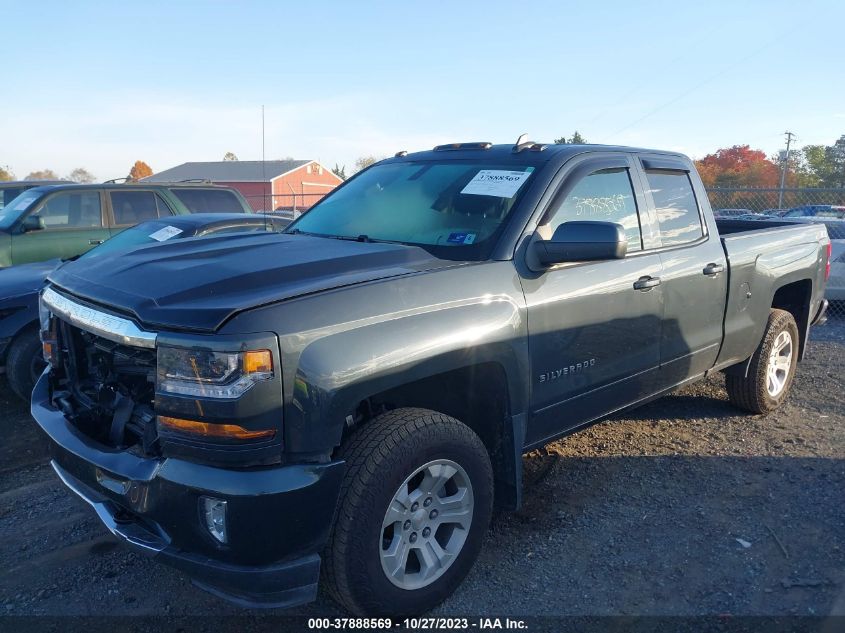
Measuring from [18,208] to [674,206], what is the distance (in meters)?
7.76

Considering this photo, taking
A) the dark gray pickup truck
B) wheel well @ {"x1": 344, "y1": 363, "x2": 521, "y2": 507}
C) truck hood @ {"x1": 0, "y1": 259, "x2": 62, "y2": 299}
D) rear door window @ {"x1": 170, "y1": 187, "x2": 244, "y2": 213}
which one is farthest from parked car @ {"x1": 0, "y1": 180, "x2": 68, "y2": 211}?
wheel well @ {"x1": 344, "y1": 363, "x2": 521, "y2": 507}

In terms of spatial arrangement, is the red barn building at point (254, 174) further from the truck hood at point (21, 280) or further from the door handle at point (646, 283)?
the door handle at point (646, 283)

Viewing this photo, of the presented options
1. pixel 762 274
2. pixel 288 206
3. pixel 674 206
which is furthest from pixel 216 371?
pixel 288 206

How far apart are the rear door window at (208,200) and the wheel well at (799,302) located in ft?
23.1

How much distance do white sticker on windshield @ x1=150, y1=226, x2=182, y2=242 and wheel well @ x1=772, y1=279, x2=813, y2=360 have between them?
5324mm

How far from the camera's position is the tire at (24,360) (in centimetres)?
523

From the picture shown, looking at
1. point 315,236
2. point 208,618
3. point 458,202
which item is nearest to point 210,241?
point 315,236

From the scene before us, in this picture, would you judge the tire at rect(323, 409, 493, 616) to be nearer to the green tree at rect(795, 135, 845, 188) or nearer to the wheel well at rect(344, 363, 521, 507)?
the wheel well at rect(344, 363, 521, 507)

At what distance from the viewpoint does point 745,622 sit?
2848 millimetres

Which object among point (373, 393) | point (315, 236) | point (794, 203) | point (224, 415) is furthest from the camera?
point (794, 203)

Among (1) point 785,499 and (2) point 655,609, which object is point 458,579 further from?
(1) point 785,499

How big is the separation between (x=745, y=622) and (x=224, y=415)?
2314 millimetres

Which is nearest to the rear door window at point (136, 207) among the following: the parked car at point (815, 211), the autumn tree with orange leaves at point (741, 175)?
the parked car at point (815, 211)

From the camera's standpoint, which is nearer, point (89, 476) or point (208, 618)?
point (89, 476)
